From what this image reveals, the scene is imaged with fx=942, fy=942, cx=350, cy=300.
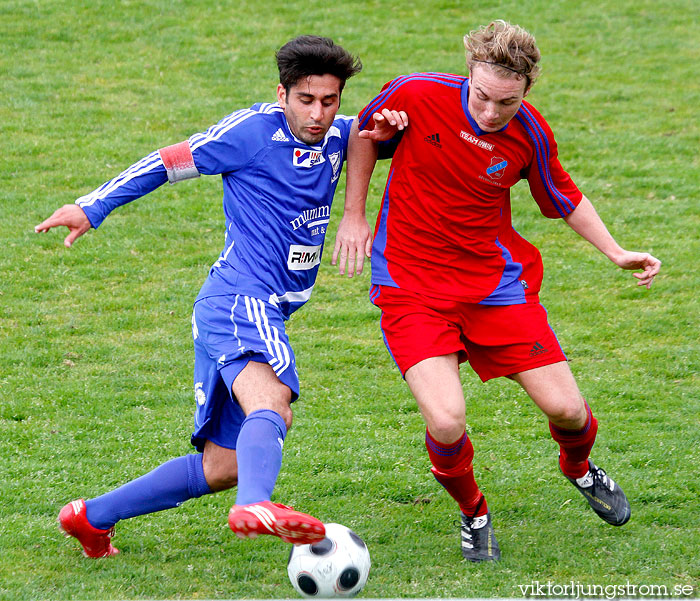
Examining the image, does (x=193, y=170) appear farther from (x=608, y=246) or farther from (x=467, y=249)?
(x=608, y=246)

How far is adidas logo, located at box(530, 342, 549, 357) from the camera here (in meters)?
4.64

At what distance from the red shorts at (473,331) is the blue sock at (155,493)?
1.12 m

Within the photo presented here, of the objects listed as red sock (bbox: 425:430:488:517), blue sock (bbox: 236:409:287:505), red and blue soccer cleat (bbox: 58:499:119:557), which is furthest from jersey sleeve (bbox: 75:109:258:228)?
red sock (bbox: 425:430:488:517)

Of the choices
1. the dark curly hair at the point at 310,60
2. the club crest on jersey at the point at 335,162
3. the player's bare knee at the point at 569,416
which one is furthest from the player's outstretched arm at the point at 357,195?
the player's bare knee at the point at 569,416

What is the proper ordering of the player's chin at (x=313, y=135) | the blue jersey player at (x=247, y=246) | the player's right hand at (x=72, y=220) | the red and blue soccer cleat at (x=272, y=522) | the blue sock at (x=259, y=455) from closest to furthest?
the red and blue soccer cleat at (x=272, y=522)
the blue sock at (x=259, y=455)
the player's right hand at (x=72, y=220)
the blue jersey player at (x=247, y=246)
the player's chin at (x=313, y=135)

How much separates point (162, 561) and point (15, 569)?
2.25ft

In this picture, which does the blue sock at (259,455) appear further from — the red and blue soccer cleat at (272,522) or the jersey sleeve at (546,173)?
the jersey sleeve at (546,173)

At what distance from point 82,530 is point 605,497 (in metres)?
2.66

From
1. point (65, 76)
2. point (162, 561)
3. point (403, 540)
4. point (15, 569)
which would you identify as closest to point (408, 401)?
point (403, 540)

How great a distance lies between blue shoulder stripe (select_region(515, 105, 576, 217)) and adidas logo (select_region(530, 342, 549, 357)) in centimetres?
72

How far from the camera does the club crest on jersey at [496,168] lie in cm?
464

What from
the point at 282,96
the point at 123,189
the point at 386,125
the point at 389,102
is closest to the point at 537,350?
the point at 386,125

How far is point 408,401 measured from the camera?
21.8ft

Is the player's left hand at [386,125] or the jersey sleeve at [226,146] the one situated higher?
the player's left hand at [386,125]
